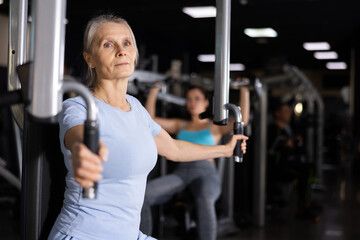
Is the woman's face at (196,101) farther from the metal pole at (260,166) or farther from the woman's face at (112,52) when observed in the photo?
the woman's face at (112,52)

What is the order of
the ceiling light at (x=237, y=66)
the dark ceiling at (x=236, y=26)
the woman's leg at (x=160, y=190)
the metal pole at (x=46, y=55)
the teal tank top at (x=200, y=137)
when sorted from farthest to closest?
the ceiling light at (x=237, y=66) → the dark ceiling at (x=236, y=26) → the teal tank top at (x=200, y=137) → the woman's leg at (x=160, y=190) → the metal pole at (x=46, y=55)

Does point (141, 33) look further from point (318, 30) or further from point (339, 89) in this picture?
point (339, 89)

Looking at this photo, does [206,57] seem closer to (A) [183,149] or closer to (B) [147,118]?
(A) [183,149]

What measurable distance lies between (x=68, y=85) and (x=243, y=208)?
3214 millimetres

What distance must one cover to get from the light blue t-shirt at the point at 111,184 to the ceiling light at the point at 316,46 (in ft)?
31.6

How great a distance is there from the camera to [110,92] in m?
1.25

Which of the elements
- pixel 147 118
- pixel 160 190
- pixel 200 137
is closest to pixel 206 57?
pixel 200 137

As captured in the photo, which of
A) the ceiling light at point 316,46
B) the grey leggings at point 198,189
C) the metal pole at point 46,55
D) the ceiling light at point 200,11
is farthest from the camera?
the ceiling light at point 316,46

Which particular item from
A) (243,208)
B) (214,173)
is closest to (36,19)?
(214,173)

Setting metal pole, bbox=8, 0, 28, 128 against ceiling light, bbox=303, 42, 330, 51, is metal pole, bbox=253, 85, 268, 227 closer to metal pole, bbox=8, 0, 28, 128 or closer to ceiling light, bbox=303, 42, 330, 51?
metal pole, bbox=8, 0, 28, 128

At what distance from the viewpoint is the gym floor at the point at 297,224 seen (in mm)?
3514

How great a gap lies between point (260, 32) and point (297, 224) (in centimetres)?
580

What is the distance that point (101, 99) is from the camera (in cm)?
123

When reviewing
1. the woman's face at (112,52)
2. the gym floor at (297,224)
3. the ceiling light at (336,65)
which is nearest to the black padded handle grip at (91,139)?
the woman's face at (112,52)
